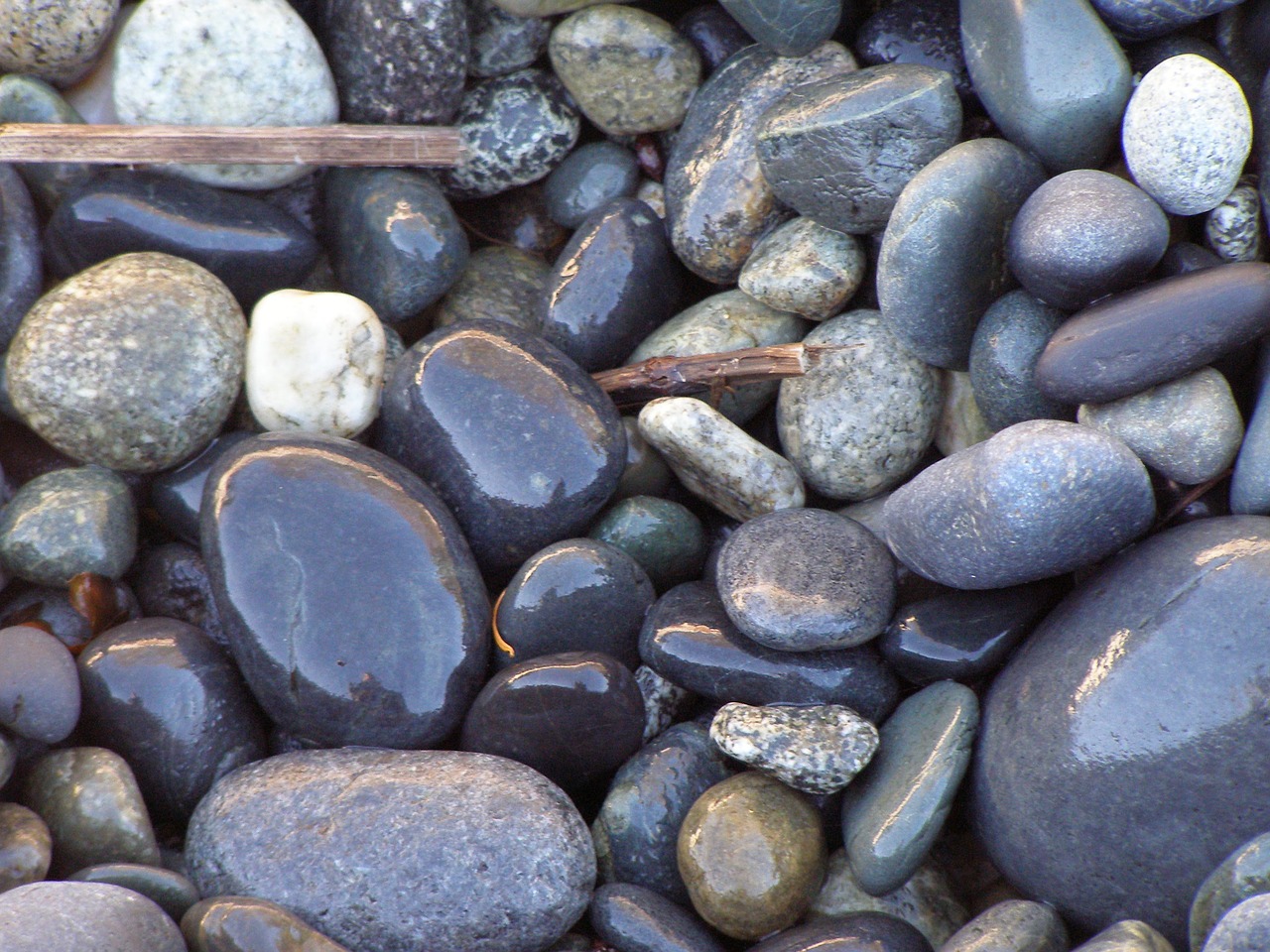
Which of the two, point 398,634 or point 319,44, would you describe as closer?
point 398,634

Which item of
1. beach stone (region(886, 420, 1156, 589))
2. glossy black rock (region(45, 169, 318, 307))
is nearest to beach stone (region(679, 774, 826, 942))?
beach stone (region(886, 420, 1156, 589))

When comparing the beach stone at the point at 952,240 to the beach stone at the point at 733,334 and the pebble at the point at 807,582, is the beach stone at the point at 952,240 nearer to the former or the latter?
the beach stone at the point at 733,334

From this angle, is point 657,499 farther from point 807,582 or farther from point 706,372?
point 807,582

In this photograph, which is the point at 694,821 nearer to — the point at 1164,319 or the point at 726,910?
the point at 726,910

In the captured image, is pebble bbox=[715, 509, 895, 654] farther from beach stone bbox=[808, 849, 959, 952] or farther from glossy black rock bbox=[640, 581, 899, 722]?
beach stone bbox=[808, 849, 959, 952]

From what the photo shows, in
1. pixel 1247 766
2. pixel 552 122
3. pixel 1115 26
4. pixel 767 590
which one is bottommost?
pixel 767 590

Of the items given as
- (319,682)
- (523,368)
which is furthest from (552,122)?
(319,682)
